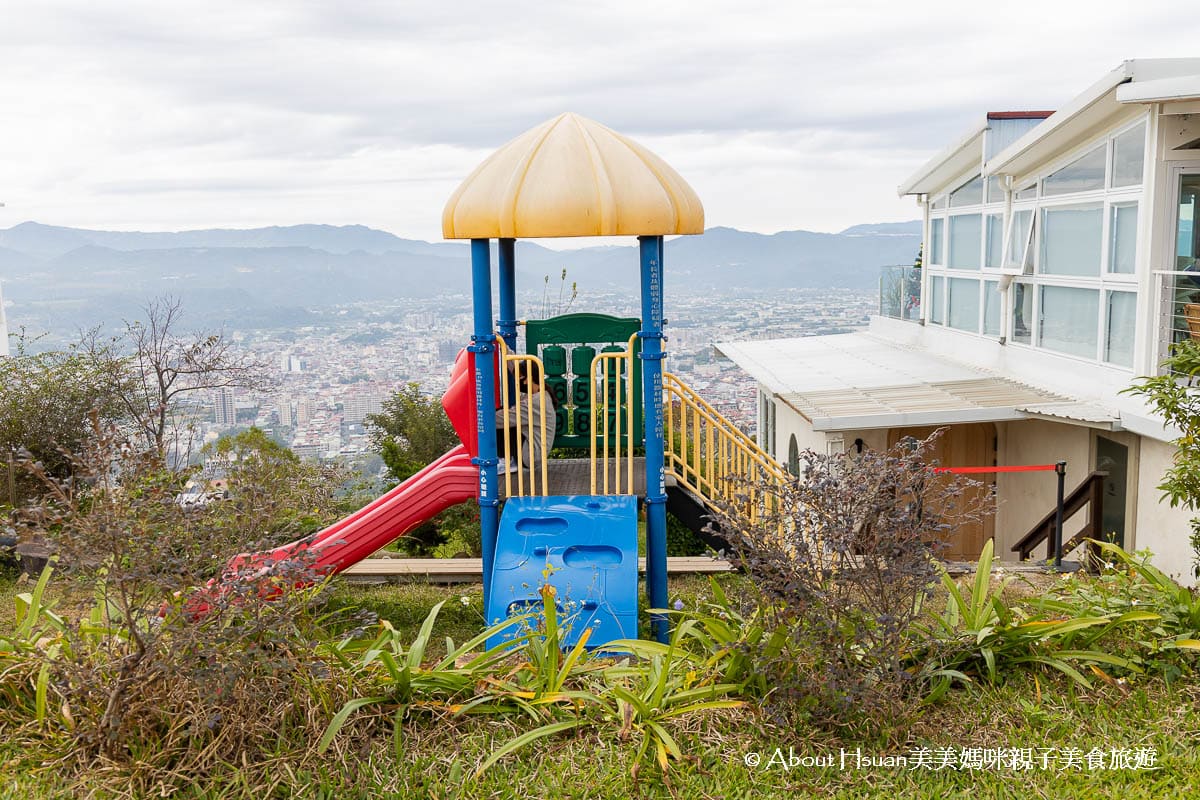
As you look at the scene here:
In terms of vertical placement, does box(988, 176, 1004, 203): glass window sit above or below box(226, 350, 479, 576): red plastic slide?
above

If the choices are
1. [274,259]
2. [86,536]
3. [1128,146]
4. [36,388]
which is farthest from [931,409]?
[274,259]

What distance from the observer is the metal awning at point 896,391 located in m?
10.8

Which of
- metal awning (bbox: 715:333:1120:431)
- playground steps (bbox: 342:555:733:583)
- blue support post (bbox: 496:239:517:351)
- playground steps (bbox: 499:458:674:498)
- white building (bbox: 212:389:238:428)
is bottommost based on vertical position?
playground steps (bbox: 342:555:733:583)

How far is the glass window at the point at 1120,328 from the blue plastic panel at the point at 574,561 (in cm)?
593

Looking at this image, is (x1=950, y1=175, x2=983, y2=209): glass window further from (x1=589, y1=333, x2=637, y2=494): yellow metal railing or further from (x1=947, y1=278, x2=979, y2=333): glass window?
(x1=589, y1=333, x2=637, y2=494): yellow metal railing

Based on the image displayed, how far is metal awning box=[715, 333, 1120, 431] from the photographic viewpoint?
35.5 feet

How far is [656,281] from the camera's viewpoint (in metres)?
7.55

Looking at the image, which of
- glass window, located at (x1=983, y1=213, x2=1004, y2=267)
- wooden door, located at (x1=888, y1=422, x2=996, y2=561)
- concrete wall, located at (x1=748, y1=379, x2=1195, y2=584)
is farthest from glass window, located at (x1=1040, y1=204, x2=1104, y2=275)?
wooden door, located at (x1=888, y1=422, x2=996, y2=561)

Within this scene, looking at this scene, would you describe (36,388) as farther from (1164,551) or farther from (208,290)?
(208,290)

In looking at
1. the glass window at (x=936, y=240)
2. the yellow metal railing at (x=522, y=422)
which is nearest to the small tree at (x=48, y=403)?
the yellow metal railing at (x=522, y=422)

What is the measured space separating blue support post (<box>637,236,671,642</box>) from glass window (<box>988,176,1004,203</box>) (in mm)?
8423

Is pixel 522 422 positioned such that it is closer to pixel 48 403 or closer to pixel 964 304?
pixel 48 403

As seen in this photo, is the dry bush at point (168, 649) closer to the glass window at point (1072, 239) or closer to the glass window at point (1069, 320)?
the glass window at point (1069, 320)

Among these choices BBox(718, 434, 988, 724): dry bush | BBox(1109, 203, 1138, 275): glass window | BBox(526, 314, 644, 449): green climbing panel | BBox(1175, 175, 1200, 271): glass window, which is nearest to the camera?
BBox(718, 434, 988, 724): dry bush
